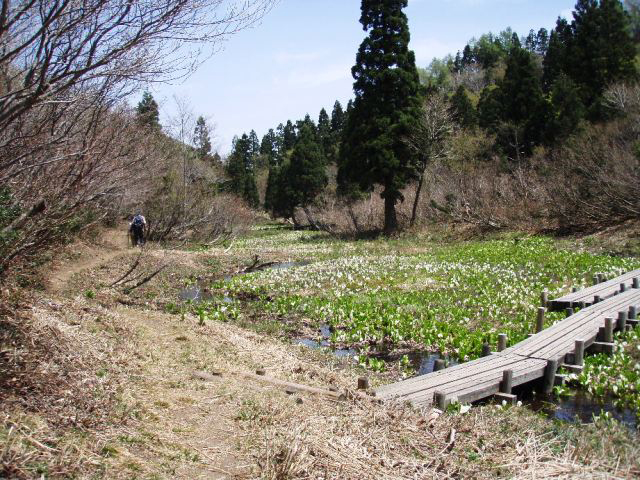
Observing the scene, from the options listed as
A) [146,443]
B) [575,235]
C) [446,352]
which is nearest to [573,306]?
[446,352]

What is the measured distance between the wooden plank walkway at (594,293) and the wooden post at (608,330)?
276cm

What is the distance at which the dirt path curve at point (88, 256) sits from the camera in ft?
46.0

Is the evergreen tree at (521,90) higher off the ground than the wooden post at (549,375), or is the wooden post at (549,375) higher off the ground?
the evergreen tree at (521,90)

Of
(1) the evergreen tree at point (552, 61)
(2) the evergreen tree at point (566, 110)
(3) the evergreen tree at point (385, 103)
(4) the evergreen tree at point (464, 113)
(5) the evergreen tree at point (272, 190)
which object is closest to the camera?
(3) the evergreen tree at point (385, 103)

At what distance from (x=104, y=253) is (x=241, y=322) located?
10494 mm

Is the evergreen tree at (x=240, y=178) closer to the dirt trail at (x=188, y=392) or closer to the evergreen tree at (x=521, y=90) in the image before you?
the evergreen tree at (x=521, y=90)

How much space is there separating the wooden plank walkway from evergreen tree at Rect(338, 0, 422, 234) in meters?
18.9

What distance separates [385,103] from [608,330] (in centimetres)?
2582

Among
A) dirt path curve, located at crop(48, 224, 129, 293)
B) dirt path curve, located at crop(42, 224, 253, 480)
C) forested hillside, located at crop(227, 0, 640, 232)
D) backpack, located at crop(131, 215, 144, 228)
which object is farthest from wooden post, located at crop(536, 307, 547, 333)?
backpack, located at crop(131, 215, 144, 228)

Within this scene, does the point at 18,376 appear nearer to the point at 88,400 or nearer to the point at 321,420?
the point at 88,400

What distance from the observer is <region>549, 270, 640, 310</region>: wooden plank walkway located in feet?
44.1

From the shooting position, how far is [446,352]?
37.0ft

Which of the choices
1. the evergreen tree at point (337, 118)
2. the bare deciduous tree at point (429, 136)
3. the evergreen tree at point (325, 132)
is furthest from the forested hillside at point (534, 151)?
the evergreen tree at point (337, 118)

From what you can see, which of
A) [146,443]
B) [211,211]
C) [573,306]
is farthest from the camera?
[211,211]
